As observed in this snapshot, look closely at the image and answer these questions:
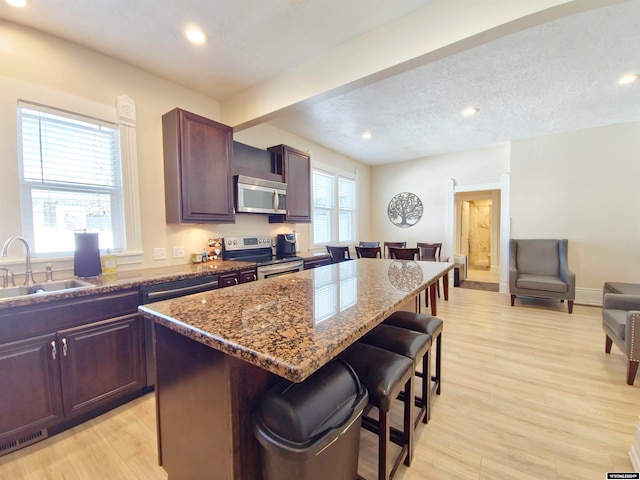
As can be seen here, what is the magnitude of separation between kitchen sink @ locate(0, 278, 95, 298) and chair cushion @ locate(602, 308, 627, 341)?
13.4 feet

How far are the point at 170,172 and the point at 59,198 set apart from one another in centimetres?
86

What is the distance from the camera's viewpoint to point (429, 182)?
5.95m

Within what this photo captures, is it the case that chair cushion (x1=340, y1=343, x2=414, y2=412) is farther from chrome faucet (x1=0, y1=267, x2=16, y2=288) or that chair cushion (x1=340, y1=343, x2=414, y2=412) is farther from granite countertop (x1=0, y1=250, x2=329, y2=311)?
chrome faucet (x1=0, y1=267, x2=16, y2=288)

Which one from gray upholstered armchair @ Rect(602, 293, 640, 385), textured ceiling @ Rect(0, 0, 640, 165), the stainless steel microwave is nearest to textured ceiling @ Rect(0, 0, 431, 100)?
textured ceiling @ Rect(0, 0, 640, 165)

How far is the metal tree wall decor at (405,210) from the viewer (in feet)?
20.1

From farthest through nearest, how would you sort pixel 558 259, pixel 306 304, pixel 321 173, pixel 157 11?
pixel 321 173 → pixel 558 259 → pixel 157 11 → pixel 306 304

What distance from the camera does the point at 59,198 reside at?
7.04ft

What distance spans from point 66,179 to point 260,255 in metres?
2.05

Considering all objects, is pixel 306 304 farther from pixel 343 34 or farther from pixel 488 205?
pixel 488 205

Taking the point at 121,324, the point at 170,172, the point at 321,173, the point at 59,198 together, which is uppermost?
the point at 321,173

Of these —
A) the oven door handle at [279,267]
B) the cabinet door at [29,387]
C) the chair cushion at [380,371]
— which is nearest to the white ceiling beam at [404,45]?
the oven door handle at [279,267]

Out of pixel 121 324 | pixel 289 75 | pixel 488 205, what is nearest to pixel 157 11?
pixel 289 75

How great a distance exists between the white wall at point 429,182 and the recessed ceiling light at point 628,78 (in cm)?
226

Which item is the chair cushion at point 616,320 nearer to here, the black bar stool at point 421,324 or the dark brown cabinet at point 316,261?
the black bar stool at point 421,324
